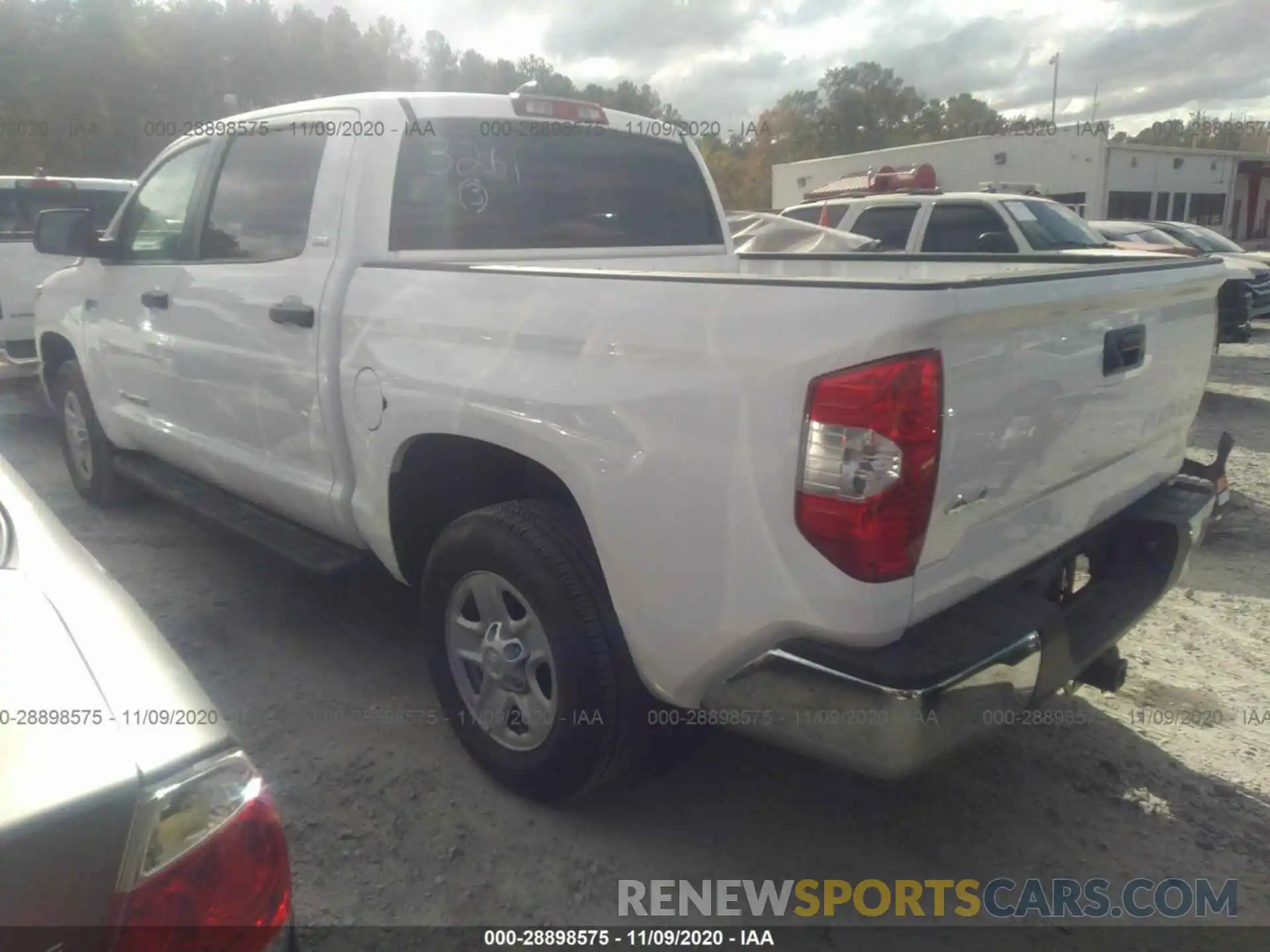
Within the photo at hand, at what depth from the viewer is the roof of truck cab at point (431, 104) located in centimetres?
335

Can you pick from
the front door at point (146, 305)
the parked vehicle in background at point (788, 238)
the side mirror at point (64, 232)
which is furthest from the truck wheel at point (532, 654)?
the parked vehicle in background at point (788, 238)

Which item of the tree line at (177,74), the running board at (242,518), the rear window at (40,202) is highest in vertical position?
the tree line at (177,74)

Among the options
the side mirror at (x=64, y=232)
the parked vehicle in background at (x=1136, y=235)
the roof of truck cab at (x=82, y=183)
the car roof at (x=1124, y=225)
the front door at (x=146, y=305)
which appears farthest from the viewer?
the car roof at (x=1124, y=225)

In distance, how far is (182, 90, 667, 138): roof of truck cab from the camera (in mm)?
3354

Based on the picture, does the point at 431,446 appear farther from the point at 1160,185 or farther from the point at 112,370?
the point at 1160,185

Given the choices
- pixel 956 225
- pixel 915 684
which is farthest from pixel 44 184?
pixel 915 684

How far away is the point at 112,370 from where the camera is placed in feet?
15.5

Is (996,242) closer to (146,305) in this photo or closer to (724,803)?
(146,305)

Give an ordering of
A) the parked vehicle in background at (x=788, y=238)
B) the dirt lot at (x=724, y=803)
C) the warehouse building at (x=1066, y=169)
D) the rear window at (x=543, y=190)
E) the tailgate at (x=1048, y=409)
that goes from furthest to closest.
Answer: the warehouse building at (x=1066, y=169) → the parked vehicle in background at (x=788, y=238) → the rear window at (x=543, y=190) → the dirt lot at (x=724, y=803) → the tailgate at (x=1048, y=409)

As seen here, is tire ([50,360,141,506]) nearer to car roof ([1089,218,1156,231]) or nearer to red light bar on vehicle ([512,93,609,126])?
red light bar on vehicle ([512,93,609,126])

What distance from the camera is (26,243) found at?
7.56 metres

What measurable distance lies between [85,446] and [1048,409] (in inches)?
203

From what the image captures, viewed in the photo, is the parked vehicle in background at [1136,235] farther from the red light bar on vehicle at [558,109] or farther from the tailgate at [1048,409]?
the tailgate at [1048,409]

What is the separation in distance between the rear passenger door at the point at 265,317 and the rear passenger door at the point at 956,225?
23.3ft
